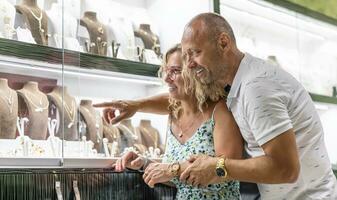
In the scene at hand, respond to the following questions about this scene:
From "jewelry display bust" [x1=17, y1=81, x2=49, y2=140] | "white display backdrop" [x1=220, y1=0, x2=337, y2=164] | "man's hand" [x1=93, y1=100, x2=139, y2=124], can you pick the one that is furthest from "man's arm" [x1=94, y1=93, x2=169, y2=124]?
"white display backdrop" [x1=220, y1=0, x2=337, y2=164]

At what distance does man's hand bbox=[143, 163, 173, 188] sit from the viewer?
6.04 feet

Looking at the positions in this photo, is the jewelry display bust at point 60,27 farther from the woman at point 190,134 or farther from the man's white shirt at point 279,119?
the man's white shirt at point 279,119

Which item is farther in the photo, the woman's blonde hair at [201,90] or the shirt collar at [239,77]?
the woman's blonde hair at [201,90]

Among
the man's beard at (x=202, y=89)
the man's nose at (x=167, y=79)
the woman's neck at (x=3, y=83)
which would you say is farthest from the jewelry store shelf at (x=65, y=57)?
the man's beard at (x=202, y=89)

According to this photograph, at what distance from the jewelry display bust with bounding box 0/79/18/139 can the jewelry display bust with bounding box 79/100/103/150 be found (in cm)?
33

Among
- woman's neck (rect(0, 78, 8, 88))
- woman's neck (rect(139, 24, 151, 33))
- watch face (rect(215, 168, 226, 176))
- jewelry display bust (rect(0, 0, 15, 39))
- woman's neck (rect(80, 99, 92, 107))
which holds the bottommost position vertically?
watch face (rect(215, 168, 226, 176))

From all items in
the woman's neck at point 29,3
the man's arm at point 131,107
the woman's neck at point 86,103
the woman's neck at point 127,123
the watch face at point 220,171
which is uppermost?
the woman's neck at point 29,3

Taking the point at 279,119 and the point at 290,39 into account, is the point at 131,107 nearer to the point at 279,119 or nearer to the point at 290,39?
the point at 279,119

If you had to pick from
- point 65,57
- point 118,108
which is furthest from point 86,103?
point 65,57

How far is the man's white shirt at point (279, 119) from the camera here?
166cm

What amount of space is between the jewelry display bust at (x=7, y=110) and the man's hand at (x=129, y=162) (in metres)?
0.40

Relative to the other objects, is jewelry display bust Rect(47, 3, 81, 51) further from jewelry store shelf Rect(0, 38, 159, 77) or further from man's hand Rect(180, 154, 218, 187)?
man's hand Rect(180, 154, 218, 187)

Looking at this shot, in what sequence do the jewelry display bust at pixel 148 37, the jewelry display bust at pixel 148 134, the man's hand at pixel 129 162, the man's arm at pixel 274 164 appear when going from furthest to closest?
the jewelry display bust at pixel 148 37 < the jewelry display bust at pixel 148 134 < the man's hand at pixel 129 162 < the man's arm at pixel 274 164

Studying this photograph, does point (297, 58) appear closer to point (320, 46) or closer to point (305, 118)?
point (320, 46)
